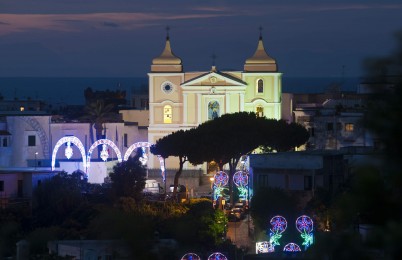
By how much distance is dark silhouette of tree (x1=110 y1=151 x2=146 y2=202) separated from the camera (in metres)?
42.8

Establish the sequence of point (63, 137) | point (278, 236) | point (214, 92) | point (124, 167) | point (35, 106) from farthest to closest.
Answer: point (35, 106)
point (214, 92)
point (63, 137)
point (124, 167)
point (278, 236)

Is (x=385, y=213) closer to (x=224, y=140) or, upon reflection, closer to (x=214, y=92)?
(x=224, y=140)

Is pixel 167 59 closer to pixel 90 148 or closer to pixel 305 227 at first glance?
pixel 90 148

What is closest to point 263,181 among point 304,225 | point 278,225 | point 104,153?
point 278,225

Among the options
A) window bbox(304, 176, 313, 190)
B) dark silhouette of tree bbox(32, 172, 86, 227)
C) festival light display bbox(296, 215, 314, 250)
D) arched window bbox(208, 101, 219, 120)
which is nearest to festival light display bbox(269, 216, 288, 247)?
festival light display bbox(296, 215, 314, 250)

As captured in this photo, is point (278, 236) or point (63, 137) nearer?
point (278, 236)

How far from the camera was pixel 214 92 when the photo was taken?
64.8m

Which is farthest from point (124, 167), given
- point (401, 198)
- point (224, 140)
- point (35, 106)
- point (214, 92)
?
Answer: point (401, 198)

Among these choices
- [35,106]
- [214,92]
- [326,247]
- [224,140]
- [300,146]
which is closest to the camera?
[326,247]

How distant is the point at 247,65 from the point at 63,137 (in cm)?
1161

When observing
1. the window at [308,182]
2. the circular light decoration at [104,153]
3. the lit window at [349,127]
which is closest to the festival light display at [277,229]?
the window at [308,182]

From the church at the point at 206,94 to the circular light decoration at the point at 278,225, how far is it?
33.0 metres

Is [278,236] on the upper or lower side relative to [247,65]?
lower

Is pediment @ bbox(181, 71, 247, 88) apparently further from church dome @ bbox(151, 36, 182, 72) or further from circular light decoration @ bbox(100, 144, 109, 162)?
circular light decoration @ bbox(100, 144, 109, 162)
